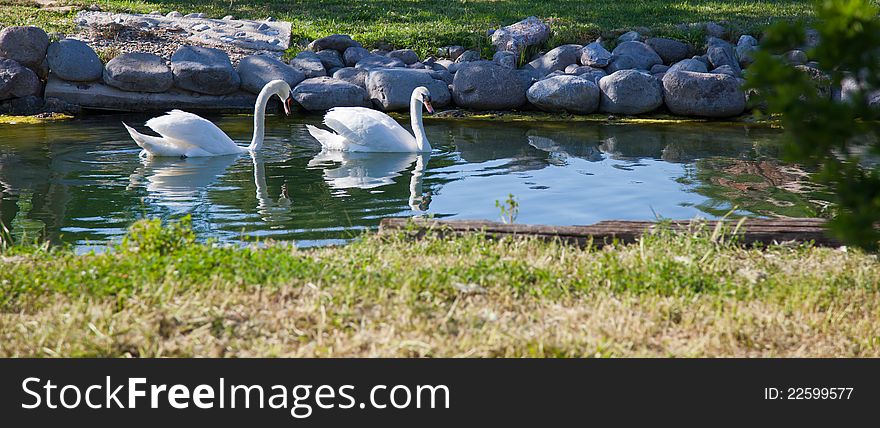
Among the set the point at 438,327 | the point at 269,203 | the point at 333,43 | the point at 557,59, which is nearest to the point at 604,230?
the point at 438,327

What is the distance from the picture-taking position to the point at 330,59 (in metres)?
16.5

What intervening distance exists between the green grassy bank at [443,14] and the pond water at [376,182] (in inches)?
203

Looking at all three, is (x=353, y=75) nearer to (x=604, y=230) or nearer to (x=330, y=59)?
(x=330, y=59)

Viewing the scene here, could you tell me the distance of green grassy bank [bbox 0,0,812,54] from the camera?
18.2 metres

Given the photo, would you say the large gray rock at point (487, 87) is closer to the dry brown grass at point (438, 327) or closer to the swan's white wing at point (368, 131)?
the swan's white wing at point (368, 131)

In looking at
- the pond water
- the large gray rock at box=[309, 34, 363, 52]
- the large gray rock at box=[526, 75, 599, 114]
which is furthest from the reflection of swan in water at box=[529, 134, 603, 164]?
the large gray rock at box=[309, 34, 363, 52]

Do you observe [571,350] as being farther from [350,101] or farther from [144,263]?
[350,101]

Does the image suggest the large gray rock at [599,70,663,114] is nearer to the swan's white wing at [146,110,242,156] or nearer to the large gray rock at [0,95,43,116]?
the swan's white wing at [146,110,242,156]

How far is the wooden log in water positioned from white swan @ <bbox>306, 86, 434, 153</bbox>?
5.55m

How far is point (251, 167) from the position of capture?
1066 cm

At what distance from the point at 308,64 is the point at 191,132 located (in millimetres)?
5447

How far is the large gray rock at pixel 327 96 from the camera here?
14.6m
